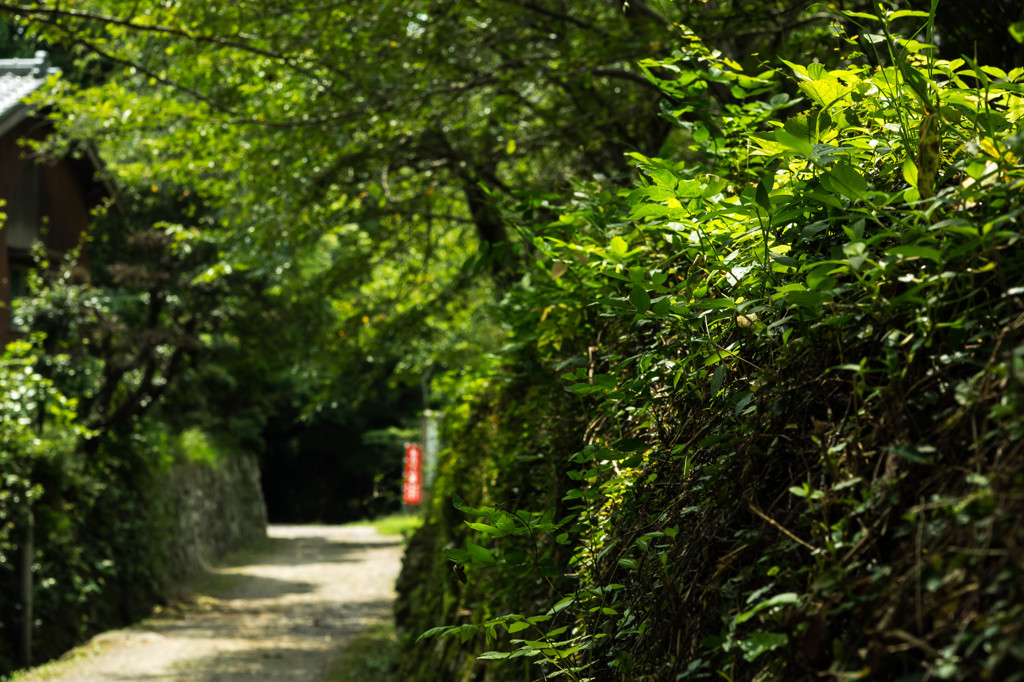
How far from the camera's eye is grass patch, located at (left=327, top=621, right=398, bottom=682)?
9031mm

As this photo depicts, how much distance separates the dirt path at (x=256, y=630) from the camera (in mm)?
9938

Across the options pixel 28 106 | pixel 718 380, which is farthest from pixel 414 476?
pixel 718 380

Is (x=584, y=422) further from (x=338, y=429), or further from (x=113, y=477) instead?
(x=338, y=429)

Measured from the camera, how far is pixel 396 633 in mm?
10680

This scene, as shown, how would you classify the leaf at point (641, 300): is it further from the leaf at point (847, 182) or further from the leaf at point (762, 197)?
the leaf at point (847, 182)

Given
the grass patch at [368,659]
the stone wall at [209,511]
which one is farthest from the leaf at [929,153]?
the stone wall at [209,511]

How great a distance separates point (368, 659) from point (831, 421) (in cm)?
899

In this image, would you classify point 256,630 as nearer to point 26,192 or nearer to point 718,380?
point 26,192

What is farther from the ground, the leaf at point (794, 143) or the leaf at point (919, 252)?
the leaf at point (794, 143)

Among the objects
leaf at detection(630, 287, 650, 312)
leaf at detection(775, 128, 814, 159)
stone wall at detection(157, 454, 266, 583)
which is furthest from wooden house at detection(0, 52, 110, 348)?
leaf at detection(775, 128, 814, 159)

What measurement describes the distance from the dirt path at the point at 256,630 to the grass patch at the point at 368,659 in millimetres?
214

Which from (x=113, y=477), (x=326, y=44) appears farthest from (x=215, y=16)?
(x=113, y=477)

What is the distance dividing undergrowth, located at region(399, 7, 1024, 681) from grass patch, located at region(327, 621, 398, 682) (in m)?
6.58

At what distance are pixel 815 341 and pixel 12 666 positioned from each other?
10.7 metres
